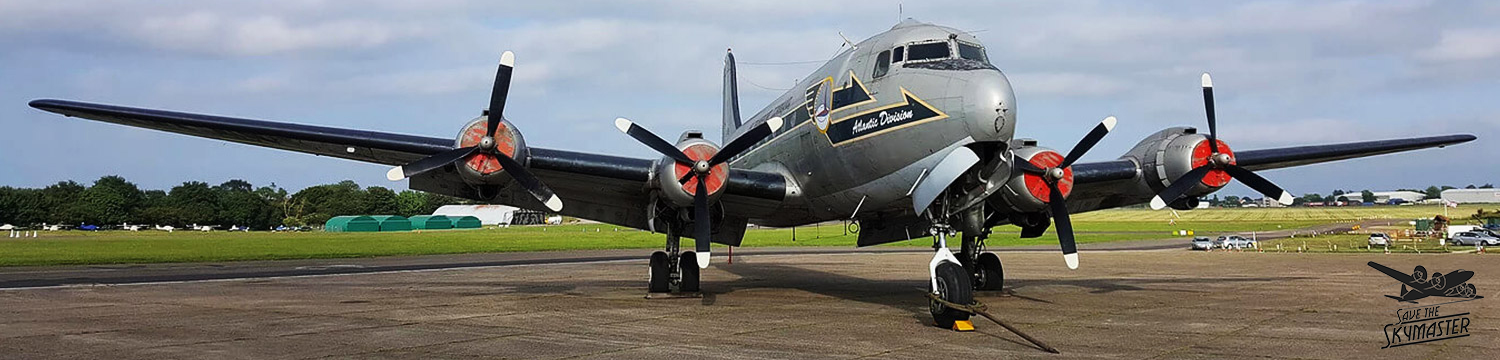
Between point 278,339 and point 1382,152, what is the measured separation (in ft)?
64.2

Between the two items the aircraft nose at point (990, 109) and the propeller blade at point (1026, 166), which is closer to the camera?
the aircraft nose at point (990, 109)

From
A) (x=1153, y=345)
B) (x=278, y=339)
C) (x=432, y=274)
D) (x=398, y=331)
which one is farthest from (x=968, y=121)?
(x=432, y=274)

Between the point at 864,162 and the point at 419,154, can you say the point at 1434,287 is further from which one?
the point at 419,154

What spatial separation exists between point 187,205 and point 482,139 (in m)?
120

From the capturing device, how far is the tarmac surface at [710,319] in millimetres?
10195

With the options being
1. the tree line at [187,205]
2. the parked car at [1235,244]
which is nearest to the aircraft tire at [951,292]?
the parked car at [1235,244]

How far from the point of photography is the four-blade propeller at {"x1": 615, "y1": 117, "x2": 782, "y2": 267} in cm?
1503

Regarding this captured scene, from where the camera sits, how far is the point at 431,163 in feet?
47.5

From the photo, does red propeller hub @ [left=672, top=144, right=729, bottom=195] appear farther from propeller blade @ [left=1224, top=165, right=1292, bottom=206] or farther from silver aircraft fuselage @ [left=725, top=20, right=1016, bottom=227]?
propeller blade @ [left=1224, top=165, right=1292, bottom=206]

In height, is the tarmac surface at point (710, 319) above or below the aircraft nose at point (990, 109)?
below

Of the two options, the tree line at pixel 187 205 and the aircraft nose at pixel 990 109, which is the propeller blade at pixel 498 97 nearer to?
the aircraft nose at pixel 990 109

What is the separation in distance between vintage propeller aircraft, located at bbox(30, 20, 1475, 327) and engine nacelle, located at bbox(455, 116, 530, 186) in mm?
24

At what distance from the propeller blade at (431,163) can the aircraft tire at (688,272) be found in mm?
5284

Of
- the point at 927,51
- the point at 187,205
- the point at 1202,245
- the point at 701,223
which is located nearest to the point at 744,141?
the point at 701,223
